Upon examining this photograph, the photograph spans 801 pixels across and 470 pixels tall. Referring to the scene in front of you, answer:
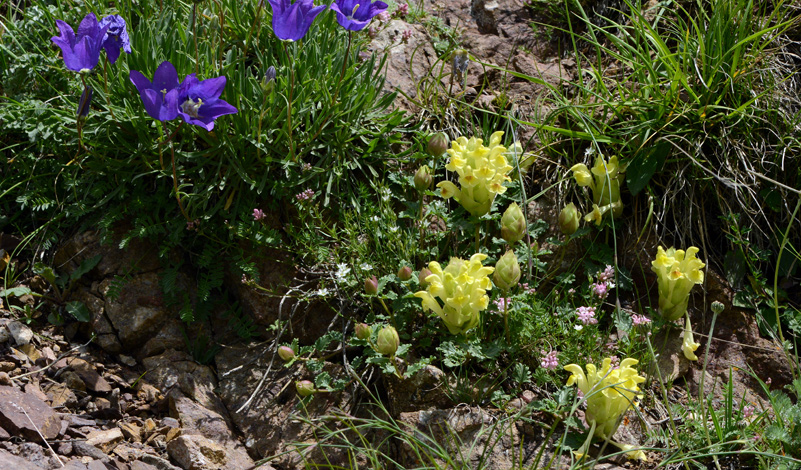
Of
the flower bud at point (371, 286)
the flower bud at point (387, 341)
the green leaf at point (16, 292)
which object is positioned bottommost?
the flower bud at point (387, 341)

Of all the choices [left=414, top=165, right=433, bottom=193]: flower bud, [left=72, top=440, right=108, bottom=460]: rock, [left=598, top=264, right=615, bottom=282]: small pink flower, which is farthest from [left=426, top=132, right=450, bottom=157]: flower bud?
[left=72, top=440, right=108, bottom=460]: rock

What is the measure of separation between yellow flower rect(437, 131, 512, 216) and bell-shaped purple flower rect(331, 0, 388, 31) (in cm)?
59

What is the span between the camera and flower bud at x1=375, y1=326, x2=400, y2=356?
232cm

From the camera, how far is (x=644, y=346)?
2660 mm

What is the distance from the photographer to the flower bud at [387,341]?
2320mm

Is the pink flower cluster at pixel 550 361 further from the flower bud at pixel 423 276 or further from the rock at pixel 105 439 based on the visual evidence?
the rock at pixel 105 439

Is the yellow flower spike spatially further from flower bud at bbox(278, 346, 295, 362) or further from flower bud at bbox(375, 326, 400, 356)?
flower bud at bbox(278, 346, 295, 362)

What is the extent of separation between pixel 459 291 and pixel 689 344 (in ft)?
3.38

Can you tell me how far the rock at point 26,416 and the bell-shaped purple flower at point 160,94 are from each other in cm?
107

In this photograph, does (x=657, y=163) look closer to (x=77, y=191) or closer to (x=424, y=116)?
(x=424, y=116)

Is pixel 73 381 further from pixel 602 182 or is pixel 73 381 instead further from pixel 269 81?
pixel 602 182

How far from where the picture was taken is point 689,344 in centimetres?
268

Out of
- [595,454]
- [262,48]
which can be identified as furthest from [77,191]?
[595,454]

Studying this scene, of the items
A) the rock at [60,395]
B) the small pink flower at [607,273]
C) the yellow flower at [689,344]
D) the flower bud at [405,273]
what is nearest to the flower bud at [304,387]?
the flower bud at [405,273]
